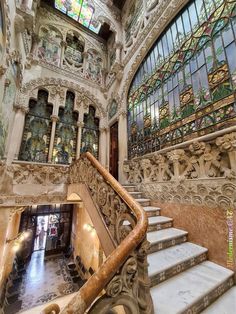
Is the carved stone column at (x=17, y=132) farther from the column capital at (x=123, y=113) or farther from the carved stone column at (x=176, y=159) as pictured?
the carved stone column at (x=176, y=159)

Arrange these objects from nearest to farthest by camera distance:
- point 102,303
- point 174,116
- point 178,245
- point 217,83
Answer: point 102,303
point 178,245
point 217,83
point 174,116

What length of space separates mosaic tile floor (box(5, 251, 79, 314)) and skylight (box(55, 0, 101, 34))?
13097 millimetres

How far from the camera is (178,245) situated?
247 cm

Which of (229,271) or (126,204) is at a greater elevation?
(126,204)

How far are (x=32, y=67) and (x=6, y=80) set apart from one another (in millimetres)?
3015

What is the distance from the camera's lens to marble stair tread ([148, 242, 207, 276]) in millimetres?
1790

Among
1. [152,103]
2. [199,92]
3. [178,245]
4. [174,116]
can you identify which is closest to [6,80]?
[152,103]

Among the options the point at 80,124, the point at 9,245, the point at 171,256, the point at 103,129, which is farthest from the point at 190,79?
the point at 9,245

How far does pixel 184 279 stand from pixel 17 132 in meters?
6.50

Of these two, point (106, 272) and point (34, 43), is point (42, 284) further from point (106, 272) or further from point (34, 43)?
point (34, 43)

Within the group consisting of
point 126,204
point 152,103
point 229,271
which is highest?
point 152,103

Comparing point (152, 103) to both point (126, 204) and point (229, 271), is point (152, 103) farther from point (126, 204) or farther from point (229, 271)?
point (229, 271)

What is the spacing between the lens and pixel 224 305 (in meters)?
1.57
